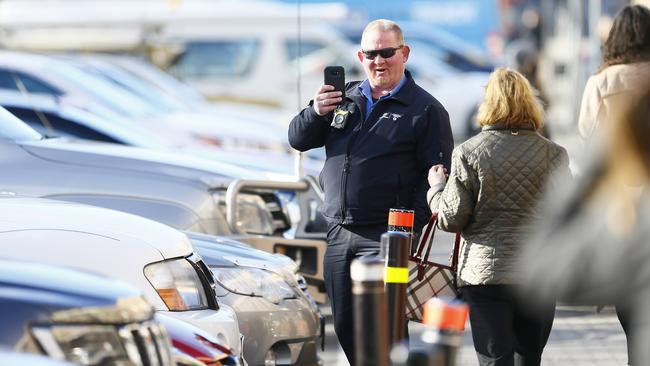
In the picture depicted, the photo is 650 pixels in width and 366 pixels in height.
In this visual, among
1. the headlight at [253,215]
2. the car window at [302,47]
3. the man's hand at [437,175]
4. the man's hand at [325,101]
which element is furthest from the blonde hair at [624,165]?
the car window at [302,47]

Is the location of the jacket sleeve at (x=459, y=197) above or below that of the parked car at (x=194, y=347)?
above

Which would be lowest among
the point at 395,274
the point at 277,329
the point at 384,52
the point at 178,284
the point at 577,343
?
the point at 577,343

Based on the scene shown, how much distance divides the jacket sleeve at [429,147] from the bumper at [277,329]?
0.87 m

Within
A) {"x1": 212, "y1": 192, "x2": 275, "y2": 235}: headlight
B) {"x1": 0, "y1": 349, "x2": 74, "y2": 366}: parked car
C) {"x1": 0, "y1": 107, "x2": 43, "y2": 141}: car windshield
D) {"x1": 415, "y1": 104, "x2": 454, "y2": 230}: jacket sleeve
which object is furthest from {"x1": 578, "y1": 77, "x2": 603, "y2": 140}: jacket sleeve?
{"x1": 0, "y1": 349, "x2": 74, "y2": 366}: parked car

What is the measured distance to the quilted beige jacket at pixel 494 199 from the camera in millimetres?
6191

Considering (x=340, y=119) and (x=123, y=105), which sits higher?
(x=340, y=119)

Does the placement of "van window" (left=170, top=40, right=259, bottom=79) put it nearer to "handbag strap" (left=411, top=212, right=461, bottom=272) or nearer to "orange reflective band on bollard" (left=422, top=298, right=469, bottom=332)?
"handbag strap" (left=411, top=212, right=461, bottom=272)

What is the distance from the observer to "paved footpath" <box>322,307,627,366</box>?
8594 millimetres

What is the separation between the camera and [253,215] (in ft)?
30.6

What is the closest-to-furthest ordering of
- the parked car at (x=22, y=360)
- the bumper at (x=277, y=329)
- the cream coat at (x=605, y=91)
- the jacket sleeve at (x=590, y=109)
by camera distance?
1. the parked car at (x=22, y=360)
2. the bumper at (x=277, y=329)
3. the cream coat at (x=605, y=91)
4. the jacket sleeve at (x=590, y=109)

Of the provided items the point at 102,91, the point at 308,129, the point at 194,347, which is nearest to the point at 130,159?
the point at 308,129

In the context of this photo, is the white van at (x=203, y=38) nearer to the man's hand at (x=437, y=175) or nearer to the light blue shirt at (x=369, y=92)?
the light blue shirt at (x=369, y=92)

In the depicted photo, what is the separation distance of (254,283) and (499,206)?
1.59 metres

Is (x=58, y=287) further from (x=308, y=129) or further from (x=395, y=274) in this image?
(x=308, y=129)
